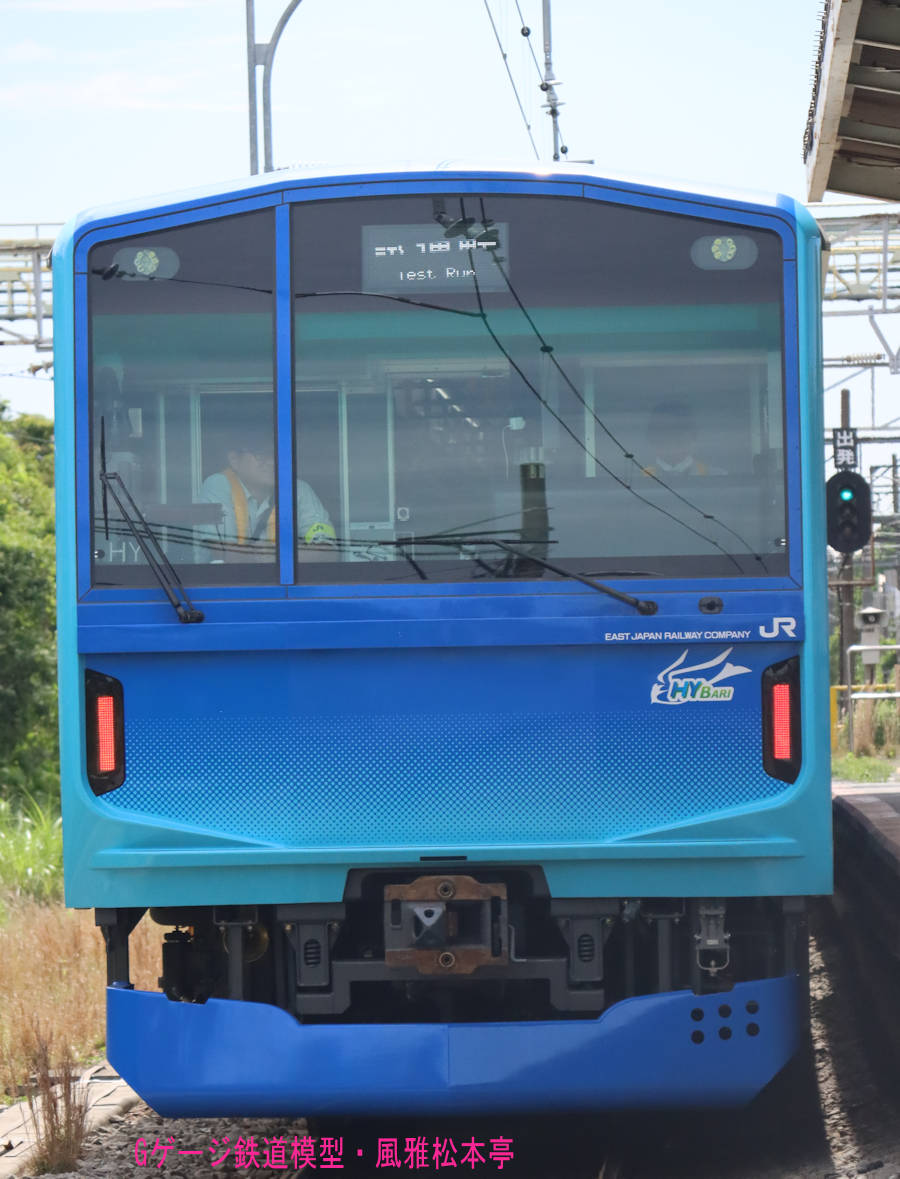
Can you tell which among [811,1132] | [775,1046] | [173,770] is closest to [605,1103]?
[775,1046]

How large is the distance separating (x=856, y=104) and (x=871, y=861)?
4.14m

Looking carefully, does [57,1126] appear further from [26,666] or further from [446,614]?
[26,666]

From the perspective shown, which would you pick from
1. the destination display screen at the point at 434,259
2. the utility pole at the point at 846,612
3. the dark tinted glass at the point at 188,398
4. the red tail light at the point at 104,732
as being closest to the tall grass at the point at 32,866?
the red tail light at the point at 104,732

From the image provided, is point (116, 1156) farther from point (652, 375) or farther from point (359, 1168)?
point (652, 375)

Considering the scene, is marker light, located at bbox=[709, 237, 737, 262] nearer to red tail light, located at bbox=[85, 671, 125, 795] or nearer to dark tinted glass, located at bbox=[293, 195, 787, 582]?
dark tinted glass, located at bbox=[293, 195, 787, 582]

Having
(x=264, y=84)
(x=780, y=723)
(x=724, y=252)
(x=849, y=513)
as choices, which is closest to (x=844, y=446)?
(x=264, y=84)

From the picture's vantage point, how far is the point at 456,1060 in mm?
4918

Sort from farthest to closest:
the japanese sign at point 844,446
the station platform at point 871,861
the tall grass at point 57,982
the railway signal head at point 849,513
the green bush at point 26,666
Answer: the japanese sign at point 844,446
the green bush at point 26,666
the tall grass at point 57,982
the station platform at point 871,861
the railway signal head at point 849,513

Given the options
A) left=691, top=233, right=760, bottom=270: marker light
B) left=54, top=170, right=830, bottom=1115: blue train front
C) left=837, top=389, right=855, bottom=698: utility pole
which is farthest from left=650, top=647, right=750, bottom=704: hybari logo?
left=837, top=389, right=855, bottom=698: utility pole

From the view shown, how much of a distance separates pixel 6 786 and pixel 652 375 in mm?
20562

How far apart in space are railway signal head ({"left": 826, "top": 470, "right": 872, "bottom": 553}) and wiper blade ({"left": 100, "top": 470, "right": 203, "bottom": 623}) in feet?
7.65

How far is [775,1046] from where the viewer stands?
199 inches

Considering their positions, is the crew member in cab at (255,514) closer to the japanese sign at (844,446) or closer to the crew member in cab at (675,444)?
the crew member in cab at (675,444)

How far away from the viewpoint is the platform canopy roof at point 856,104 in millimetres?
7984
